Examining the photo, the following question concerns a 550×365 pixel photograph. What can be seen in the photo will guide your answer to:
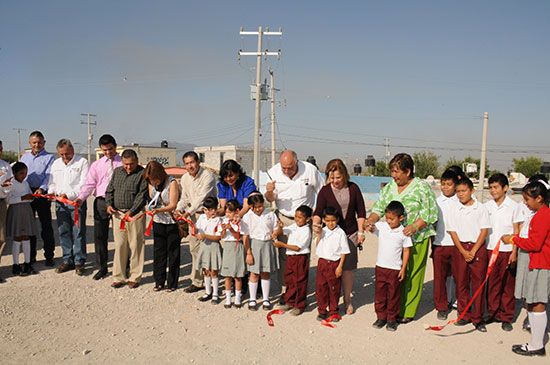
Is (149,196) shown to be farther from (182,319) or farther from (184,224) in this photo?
(182,319)

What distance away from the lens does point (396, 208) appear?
475 cm

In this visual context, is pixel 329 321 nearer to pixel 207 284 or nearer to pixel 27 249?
pixel 207 284

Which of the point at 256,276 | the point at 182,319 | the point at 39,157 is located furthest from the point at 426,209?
the point at 39,157

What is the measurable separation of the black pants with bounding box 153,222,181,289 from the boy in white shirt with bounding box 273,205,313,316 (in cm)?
169

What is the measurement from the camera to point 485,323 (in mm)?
5027

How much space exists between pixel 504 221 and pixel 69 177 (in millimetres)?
6557

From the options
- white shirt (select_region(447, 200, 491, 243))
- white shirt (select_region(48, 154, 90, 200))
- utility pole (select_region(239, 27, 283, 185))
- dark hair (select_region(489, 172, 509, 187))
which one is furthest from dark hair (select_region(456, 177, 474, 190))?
utility pole (select_region(239, 27, 283, 185))

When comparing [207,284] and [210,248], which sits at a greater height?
[210,248]

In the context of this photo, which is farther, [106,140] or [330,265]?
[106,140]

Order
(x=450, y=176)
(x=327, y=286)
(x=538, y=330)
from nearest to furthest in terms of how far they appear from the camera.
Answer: (x=538, y=330) → (x=327, y=286) → (x=450, y=176)

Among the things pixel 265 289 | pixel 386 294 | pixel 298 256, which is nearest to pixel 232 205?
pixel 298 256

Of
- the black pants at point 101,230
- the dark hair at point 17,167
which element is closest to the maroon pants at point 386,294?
the black pants at point 101,230

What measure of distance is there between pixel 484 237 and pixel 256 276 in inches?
112

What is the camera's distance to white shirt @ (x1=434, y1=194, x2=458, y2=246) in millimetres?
5156
